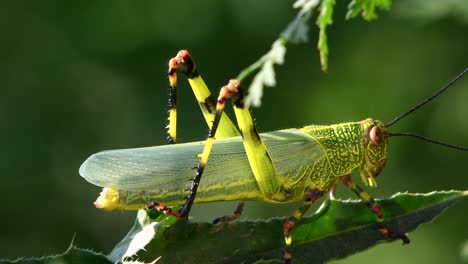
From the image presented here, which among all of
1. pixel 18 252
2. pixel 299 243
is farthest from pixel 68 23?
pixel 299 243

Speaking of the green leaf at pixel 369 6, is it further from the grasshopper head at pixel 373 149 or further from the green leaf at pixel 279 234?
the grasshopper head at pixel 373 149

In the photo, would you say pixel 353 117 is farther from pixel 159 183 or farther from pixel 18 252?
pixel 159 183

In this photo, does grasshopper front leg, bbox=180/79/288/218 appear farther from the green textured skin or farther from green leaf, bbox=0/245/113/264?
green leaf, bbox=0/245/113/264

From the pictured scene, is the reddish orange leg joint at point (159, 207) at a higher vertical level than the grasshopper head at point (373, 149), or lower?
higher

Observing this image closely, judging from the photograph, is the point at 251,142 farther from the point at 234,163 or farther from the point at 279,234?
the point at 279,234

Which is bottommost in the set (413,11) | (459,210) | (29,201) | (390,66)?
(459,210)

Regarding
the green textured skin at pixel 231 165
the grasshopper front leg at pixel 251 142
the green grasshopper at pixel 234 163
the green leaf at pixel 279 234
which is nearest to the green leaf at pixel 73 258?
the green leaf at pixel 279 234
